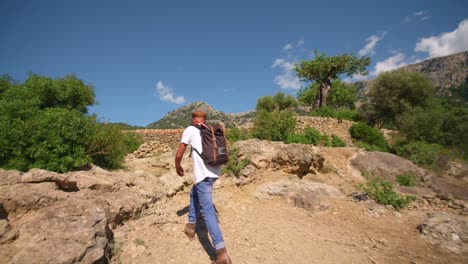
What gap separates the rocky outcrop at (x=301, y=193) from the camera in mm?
5178

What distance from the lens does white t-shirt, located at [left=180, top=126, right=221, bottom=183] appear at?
3.11m

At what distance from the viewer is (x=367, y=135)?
57.5 ft

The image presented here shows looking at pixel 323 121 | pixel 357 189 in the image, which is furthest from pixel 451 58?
pixel 357 189

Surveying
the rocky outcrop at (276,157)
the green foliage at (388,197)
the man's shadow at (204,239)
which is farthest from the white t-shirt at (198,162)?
the green foliage at (388,197)

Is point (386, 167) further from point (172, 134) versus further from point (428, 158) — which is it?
point (172, 134)

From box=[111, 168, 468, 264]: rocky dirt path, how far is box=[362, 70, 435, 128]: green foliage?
23240 millimetres

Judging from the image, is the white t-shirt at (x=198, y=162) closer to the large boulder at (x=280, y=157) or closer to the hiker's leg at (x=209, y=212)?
the hiker's leg at (x=209, y=212)

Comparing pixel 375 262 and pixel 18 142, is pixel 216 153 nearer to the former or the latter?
pixel 375 262

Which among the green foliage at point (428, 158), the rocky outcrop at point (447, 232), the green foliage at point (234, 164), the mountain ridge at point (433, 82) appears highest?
the mountain ridge at point (433, 82)

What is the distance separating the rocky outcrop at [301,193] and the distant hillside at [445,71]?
99646 mm

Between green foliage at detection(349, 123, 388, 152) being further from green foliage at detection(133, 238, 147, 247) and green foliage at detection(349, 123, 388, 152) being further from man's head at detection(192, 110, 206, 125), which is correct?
green foliage at detection(133, 238, 147, 247)

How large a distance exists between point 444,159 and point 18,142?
57.5 ft

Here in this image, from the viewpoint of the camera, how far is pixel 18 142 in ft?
16.4

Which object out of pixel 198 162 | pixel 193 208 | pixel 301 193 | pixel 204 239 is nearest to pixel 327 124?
pixel 301 193
